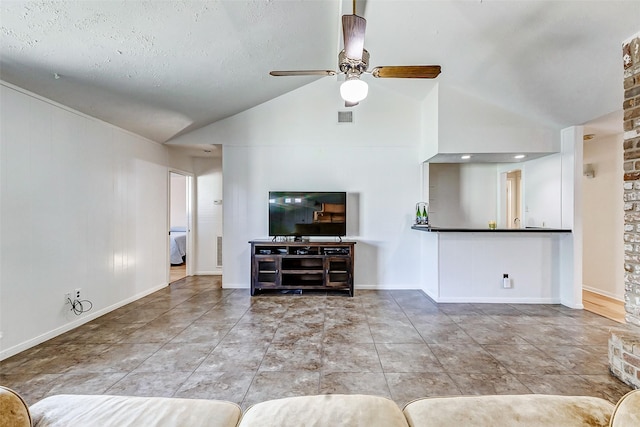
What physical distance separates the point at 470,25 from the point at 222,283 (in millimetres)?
4788

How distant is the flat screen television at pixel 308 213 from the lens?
460 cm

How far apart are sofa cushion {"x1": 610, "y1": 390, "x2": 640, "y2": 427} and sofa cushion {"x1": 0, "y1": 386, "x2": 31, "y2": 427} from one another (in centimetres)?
179

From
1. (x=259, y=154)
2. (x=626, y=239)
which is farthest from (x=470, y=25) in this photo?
(x=259, y=154)

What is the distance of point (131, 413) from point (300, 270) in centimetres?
348

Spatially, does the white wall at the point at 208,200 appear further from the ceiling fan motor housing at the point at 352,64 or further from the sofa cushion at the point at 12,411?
the sofa cushion at the point at 12,411

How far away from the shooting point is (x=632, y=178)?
231 centimetres

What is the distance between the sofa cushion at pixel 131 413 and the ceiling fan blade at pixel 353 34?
2.14 m

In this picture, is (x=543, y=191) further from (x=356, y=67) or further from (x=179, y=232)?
(x=179, y=232)

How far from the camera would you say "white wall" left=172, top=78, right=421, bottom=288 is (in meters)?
4.79

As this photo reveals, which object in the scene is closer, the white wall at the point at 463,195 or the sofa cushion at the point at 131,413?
the sofa cushion at the point at 131,413

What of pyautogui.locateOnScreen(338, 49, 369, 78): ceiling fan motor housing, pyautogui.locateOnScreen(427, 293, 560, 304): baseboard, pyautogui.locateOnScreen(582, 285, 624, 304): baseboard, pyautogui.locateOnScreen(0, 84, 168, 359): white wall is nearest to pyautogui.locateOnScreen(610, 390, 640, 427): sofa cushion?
pyautogui.locateOnScreen(338, 49, 369, 78): ceiling fan motor housing

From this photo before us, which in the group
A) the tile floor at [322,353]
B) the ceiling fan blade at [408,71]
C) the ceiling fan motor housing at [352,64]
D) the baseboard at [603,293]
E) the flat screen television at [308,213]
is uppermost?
the ceiling fan motor housing at [352,64]

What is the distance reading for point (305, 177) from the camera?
484cm

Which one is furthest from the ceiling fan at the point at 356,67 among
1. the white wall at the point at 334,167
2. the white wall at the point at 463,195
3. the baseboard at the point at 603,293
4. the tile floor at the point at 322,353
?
the baseboard at the point at 603,293
